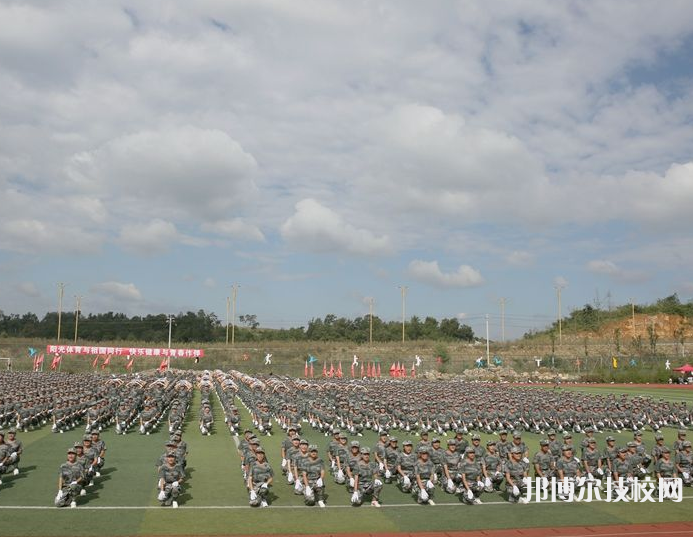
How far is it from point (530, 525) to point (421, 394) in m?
25.1

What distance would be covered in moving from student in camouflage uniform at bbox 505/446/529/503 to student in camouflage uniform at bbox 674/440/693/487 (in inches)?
190

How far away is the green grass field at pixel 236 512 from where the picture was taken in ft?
45.3

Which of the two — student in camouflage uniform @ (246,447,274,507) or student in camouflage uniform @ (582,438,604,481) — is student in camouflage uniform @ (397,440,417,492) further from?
student in camouflage uniform @ (582,438,604,481)

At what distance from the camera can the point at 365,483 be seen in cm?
1599

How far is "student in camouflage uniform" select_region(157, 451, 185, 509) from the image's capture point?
15562 mm

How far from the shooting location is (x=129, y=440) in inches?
1031

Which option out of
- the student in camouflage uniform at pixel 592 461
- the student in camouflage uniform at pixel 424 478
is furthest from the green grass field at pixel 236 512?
the student in camouflage uniform at pixel 592 461

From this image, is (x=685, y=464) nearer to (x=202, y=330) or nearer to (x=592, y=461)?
(x=592, y=461)

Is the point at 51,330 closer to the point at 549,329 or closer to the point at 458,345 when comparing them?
the point at 458,345

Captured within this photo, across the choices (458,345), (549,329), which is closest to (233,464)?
(458,345)

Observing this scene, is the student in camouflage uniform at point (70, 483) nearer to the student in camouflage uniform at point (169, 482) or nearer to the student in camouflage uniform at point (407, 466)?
the student in camouflage uniform at point (169, 482)

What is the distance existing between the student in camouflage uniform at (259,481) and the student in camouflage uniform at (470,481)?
4.78 m

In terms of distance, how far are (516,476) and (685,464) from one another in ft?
17.6

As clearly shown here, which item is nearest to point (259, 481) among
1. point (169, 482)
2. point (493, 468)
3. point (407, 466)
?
point (169, 482)
